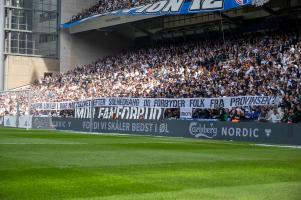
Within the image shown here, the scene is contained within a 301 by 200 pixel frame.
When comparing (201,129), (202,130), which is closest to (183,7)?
(201,129)

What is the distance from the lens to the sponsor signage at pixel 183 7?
4022 centimetres

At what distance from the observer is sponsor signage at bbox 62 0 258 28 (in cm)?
4022

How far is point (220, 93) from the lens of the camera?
33.8 m

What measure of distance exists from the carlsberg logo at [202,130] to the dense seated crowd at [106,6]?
20264 mm

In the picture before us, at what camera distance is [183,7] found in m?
43.8

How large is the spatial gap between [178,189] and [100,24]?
49220 millimetres

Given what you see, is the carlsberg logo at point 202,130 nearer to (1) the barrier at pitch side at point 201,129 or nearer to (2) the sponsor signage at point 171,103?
(1) the barrier at pitch side at point 201,129

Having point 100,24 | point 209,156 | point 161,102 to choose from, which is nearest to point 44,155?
point 209,156

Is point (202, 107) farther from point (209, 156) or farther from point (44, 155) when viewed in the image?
point (44, 155)

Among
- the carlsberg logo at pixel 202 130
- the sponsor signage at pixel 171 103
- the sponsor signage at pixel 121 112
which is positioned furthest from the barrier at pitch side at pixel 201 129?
the sponsor signage at pixel 171 103

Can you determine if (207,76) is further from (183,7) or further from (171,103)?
(183,7)

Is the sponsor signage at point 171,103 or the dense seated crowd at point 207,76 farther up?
the dense seated crowd at point 207,76

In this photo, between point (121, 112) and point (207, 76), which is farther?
point (121, 112)

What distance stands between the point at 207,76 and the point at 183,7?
871 centimetres
